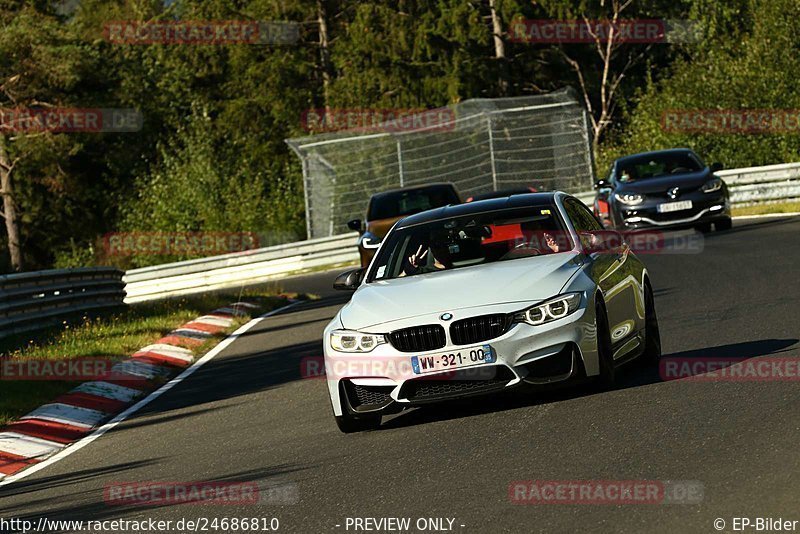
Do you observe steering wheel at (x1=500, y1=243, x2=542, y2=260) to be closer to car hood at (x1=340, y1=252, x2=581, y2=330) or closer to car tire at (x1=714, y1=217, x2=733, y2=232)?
car hood at (x1=340, y1=252, x2=581, y2=330)

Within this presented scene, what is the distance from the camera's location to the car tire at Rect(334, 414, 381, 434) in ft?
31.9

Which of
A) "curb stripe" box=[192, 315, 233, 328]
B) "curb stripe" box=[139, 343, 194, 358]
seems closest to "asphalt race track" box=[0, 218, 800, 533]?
"curb stripe" box=[139, 343, 194, 358]

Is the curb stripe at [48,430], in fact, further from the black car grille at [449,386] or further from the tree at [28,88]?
the tree at [28,88]

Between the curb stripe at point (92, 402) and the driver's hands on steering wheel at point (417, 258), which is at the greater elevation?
the driver's hands on steering wheel at point (417, 258)

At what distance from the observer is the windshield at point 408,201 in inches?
965

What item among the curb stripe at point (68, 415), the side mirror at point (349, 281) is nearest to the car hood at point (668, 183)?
the curb stripe at point (68, 415)

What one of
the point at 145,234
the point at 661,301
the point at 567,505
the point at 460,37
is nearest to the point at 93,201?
the point at 145,234

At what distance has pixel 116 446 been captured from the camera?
1112 cm

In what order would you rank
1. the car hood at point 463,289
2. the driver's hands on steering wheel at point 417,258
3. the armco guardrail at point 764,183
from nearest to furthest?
the car hood at point 463,289 < the driver's hands on steering wheel at point 417,258 < the armco guardrail at point 764,183

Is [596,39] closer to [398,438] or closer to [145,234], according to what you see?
[145,234]

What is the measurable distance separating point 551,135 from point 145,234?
69.8ft

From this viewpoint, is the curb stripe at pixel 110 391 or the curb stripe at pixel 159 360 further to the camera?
the curb stripe at pixel 159 360

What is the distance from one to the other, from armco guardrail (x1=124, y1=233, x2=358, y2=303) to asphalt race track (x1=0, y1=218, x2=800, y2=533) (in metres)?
22.1

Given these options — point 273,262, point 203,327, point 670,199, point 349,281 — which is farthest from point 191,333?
point 273,262
